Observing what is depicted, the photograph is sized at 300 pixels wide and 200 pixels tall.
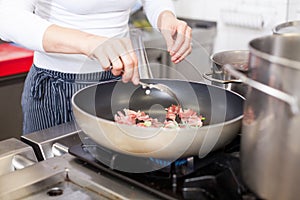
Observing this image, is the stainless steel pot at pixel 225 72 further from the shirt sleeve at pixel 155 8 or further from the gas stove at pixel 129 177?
the shirt sleeve at pixel 155 8

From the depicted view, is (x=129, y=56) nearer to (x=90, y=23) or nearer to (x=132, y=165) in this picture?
(x=132, y=165)

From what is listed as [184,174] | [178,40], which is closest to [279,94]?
[184,174]

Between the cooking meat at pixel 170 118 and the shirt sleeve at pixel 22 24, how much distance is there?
236 mm

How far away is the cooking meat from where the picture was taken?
869 mm

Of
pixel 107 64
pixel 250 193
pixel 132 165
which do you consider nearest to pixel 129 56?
pixel 107 64

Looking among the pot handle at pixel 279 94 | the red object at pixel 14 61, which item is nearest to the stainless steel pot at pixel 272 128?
the pot handle at pixel 279 94

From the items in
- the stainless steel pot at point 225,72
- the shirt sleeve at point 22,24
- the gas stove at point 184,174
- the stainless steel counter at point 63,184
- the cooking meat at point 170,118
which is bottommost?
the stainless steel counter at point 63,184

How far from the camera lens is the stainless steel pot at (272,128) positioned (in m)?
0.59

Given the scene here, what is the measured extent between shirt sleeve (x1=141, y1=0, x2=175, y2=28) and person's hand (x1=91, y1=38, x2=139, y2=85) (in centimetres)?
48

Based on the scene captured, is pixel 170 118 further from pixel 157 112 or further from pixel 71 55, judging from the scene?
pixel 71 55

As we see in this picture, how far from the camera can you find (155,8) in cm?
138

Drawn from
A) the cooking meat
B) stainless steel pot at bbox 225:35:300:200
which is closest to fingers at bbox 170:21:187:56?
the cooking meat

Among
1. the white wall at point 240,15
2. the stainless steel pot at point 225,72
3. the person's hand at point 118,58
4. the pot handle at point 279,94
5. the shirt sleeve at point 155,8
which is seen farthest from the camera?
the white wall at point 240,15

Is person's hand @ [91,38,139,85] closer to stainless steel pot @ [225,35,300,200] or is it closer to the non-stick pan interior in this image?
the non-stick pan interior
